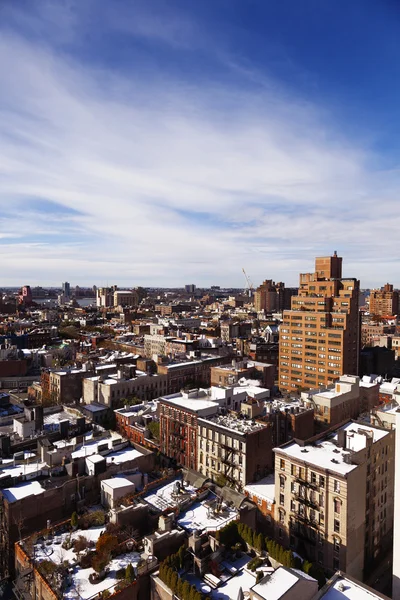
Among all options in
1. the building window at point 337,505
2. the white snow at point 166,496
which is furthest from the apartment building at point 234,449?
the building window at point 337,505

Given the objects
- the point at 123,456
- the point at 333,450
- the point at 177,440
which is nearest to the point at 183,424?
the point at 177,440

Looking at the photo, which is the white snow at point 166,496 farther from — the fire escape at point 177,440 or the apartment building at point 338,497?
the fire escape at point 177,440

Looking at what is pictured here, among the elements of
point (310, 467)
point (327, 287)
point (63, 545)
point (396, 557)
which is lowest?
point (396, 557)

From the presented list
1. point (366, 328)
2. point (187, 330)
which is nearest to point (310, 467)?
point (187, 330)

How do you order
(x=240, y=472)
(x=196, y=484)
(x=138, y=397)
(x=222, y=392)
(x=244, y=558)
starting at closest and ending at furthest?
(x=244, y=558) → (x=196, y=484) → (x=240, y=472) → (x=222, y=392) → (x=138, y=397)

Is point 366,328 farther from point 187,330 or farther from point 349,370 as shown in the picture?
point 349,370

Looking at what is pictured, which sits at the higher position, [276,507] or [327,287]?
[327,287]

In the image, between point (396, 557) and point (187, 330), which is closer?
point (396, 557)
